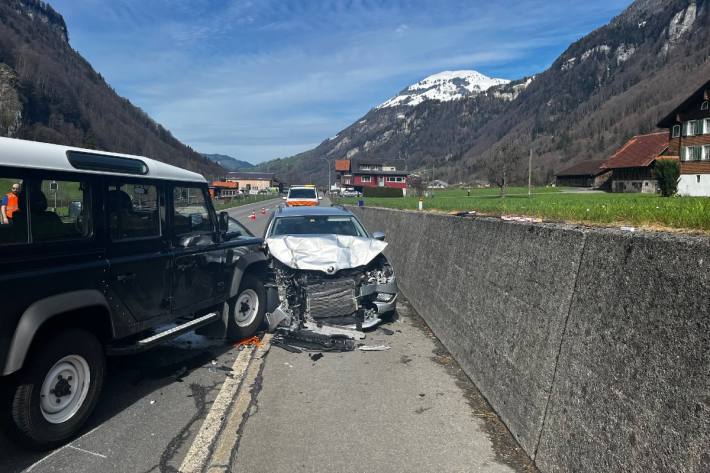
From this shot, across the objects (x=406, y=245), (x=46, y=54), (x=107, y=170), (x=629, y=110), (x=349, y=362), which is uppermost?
(x=46, y=54)

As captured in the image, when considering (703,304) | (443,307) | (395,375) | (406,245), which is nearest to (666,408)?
(703,304)

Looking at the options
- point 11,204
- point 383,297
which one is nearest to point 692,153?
point 383,297

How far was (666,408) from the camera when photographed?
2574 millimetres

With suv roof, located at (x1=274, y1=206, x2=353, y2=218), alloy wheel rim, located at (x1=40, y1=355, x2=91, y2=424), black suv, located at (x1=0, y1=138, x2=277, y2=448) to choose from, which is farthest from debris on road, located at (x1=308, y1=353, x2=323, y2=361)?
suv roof, located at (x1=274, y1=206, x2=353, y2=218)

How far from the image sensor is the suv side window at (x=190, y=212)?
6148 millimetres

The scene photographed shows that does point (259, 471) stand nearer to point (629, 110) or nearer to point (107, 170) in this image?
point (107, 170)

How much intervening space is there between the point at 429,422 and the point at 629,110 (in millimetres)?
184643

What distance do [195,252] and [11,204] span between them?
2.37 m


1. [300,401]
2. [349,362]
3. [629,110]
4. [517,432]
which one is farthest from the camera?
[629,110]

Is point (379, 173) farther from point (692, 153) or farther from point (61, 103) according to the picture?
point (692, 153)

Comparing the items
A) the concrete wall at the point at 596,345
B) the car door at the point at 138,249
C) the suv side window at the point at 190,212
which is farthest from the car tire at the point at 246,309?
the concrete wall at the point at 596,345

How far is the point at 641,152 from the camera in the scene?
254 ft

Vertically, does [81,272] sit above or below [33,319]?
above

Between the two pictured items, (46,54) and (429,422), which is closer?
(429,422)
